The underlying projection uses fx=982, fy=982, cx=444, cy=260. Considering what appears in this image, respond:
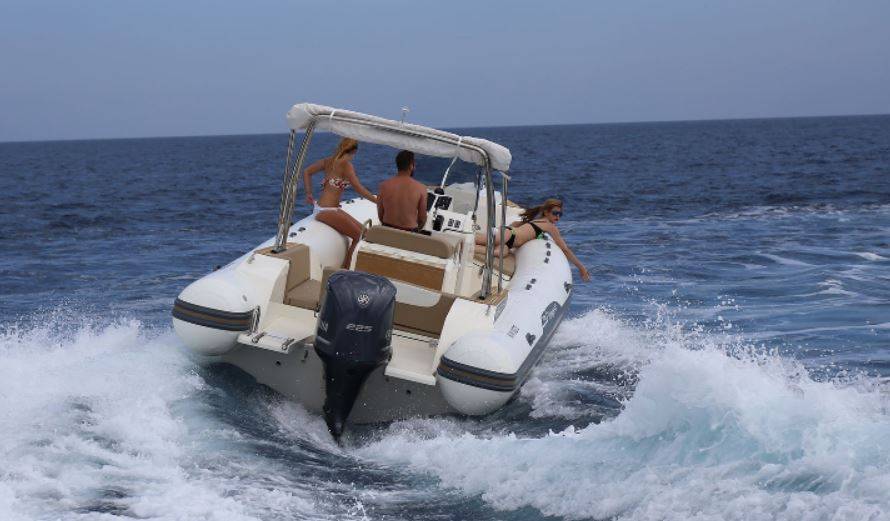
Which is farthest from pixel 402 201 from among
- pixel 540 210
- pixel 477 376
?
pixel 540 210

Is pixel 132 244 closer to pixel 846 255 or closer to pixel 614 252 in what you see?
pixel 614 252

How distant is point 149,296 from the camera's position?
11.5 metres

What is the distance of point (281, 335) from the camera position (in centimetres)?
666

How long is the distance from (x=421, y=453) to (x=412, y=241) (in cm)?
175

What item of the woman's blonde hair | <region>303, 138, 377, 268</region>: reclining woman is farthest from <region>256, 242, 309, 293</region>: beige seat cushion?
the woman's blonde hair

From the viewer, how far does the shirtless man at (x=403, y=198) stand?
7.37m

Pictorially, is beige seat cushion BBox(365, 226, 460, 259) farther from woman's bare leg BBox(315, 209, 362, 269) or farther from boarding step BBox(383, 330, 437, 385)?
woman's bare leg BBox(315, 209, 362, 269)

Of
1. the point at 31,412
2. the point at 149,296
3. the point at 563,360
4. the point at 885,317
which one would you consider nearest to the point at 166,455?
the point at 31,412

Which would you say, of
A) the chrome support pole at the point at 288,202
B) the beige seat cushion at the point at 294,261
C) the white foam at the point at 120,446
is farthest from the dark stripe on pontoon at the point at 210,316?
the chrome support pole at the point at 288,202

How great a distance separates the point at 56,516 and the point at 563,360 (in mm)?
5009

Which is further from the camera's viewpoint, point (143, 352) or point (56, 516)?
point (143, 352)

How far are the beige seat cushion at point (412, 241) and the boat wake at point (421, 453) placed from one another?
123 centimetres

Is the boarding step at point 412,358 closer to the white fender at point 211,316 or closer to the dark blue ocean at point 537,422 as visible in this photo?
the dark blue ocean at point 537,422

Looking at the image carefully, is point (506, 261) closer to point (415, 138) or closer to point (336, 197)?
point (336, 197)
